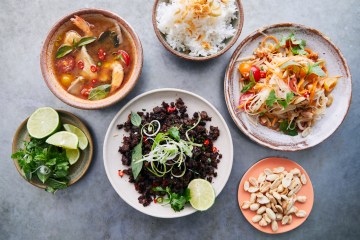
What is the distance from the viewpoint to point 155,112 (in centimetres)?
264

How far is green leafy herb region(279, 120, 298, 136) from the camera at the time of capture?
2666 mm

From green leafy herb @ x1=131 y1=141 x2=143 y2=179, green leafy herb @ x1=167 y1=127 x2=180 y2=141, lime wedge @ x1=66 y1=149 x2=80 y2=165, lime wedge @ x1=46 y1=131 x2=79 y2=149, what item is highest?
green leafy herb @ x1=167 y1=127 x2=180 y2=141

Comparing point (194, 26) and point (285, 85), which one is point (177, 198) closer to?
point (285, 85)

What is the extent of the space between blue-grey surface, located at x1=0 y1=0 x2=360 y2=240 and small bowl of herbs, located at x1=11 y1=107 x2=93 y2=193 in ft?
0.42

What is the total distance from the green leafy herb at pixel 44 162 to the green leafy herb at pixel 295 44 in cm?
173

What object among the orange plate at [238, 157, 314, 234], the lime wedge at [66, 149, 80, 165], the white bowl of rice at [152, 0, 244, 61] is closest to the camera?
the white bowl of rice at [152, 0, 244, 61]

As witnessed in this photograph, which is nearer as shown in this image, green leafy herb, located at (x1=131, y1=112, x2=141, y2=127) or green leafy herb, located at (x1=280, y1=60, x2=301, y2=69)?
green leafy herb, located at (x1=280, y1=60, x2=301, y2=69)

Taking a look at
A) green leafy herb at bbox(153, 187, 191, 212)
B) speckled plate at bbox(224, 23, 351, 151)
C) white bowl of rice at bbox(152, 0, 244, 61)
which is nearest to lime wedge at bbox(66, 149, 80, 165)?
green leafy herb at bbox(153, 187, 191, 212)

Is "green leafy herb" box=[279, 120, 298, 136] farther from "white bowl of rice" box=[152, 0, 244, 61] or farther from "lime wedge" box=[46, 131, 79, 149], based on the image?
"lime wedge" box=[46, 131, 79, 149]

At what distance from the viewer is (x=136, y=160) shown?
8.37 feet

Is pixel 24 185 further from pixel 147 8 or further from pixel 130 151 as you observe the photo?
pixel 147 8

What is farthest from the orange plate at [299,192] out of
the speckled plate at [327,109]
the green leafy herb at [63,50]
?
the green leafy herb at [63,50]

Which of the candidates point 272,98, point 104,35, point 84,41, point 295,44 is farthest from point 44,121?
point 295,44

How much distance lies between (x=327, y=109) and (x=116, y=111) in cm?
153
